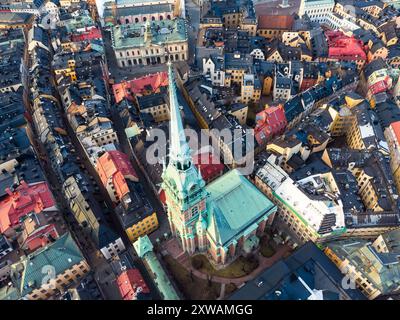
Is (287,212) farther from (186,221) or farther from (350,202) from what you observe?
(186,221)

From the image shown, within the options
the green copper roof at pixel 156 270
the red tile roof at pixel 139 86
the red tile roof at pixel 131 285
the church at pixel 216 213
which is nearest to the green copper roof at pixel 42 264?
the red tile roof at pixel 131 285

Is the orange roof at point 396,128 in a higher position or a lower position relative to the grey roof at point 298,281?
higher

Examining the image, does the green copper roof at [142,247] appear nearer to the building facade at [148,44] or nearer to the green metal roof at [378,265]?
the green metal roof at [378,265]

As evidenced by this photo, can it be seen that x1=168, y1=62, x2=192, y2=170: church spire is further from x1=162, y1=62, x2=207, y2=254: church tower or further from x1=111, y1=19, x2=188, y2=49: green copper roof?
x1=111, y1=19, x2=188, y2=49: green copper roof

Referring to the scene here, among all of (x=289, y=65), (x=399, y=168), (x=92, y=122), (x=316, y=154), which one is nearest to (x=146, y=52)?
(x=92, y=122)

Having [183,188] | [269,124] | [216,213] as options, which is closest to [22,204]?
[183,188]

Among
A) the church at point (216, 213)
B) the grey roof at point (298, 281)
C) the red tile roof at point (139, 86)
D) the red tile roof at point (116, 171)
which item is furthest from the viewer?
the red tile roof at point (139, 86)

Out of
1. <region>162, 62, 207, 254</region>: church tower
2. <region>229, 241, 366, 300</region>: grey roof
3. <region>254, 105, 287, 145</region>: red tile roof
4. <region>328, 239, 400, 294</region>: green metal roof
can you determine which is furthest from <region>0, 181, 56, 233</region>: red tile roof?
<region>328, 239, 400, 294</region>: green metal roof

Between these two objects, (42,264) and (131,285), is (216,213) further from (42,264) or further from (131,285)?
(42,264)
